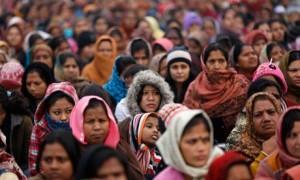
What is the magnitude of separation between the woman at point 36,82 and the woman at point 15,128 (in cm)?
109

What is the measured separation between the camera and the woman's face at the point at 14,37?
1894 centimetres

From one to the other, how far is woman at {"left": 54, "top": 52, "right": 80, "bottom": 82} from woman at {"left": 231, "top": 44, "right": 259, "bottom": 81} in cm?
208

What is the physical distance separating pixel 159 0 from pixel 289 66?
1956 cm

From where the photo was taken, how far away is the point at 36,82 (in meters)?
11.7

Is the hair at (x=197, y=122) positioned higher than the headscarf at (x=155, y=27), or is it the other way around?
the headscarf at (x=155, y=27)

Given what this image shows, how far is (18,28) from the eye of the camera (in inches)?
760

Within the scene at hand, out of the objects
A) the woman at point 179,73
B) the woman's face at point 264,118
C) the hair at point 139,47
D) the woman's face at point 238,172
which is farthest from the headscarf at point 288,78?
the woman's face at point 238,172

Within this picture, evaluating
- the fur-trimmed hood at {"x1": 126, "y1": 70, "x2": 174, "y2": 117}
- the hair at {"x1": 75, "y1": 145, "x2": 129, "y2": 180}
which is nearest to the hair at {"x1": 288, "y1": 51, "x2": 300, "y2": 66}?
the fur-trimmed hood at {"x1": 126, "y1": 70, "x2": 174, "y2": 117}

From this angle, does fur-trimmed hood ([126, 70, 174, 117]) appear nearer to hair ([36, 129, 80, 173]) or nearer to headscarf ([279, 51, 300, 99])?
headscarf ([279, 51, 300, 99])

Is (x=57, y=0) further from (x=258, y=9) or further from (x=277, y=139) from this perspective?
(x=277, y=139)

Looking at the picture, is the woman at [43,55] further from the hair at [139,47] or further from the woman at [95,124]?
the woman at [95,124]

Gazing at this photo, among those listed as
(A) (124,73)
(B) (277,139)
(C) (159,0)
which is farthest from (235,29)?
(B) (277,139)

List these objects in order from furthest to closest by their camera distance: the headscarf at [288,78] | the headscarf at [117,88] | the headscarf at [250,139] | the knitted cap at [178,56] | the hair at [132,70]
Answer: the knitted cap at [178,56] < the headscarf at [117,88] < the hair at [132,70] < the headscarf at [288,78] < the headscarf at [250,139]

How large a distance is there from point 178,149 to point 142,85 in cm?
377
